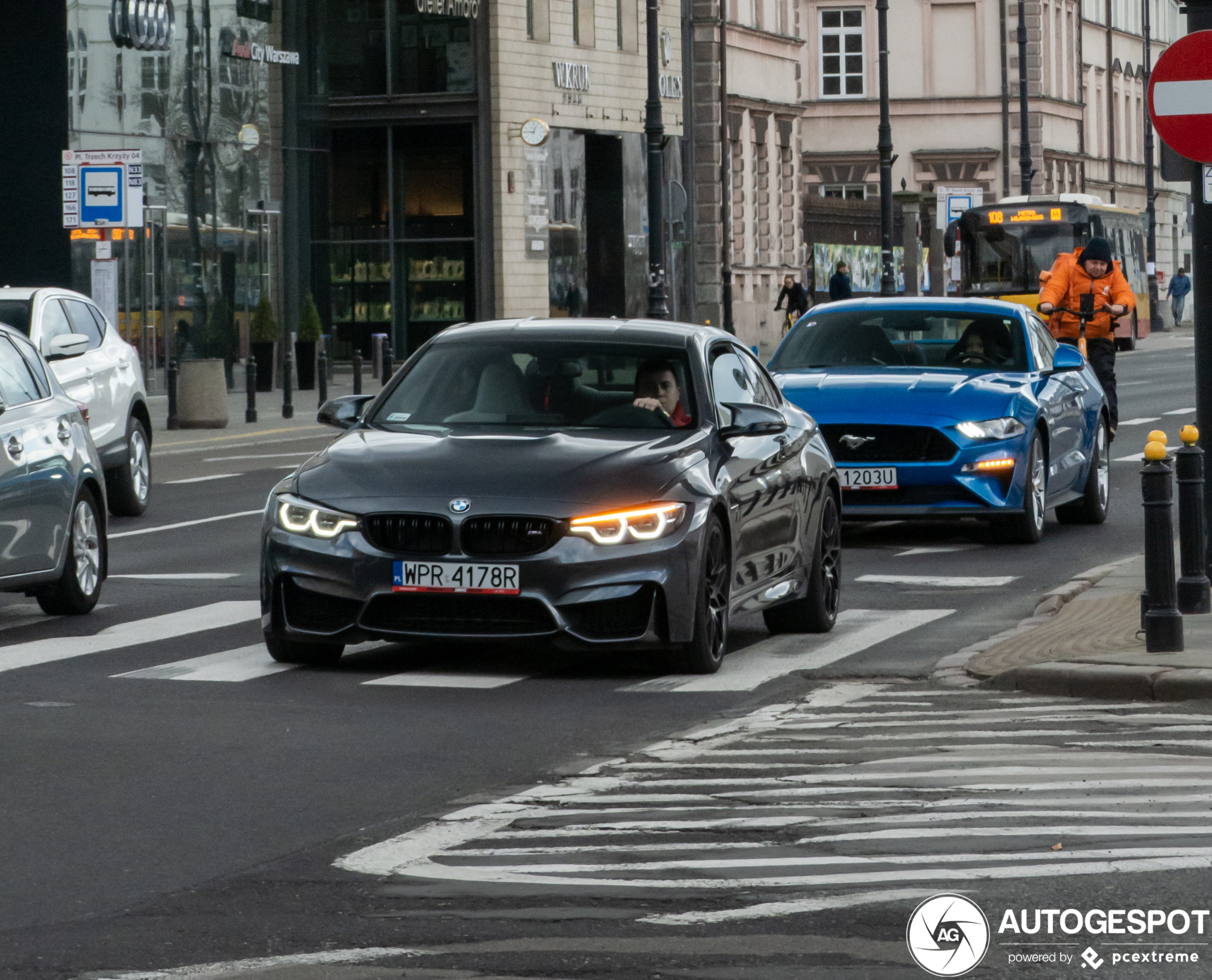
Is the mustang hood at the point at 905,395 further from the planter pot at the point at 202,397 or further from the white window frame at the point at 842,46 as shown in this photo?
the white window frame at the point at 842,46

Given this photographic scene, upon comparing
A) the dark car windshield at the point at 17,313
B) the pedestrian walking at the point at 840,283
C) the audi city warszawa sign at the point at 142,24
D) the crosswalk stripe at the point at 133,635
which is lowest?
the crosswalk stripe at the point at 133,635

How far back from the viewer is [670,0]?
5881 cm

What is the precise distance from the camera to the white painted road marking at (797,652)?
1011 cm

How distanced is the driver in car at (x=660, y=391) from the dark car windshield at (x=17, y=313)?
8.22 metres

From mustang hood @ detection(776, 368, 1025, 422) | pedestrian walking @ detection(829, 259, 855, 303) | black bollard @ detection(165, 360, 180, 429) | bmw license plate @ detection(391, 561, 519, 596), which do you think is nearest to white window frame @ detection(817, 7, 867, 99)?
pedestrian walking @ detection(829, 259, 855, 303)

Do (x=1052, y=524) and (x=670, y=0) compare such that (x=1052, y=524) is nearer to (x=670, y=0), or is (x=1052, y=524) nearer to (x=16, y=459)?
(x=16, y=459)

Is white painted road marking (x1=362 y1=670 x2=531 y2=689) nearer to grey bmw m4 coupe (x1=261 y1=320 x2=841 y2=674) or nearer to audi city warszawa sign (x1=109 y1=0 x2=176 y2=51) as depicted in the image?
grey bmw m4 coupe (x1=261 y1=320 x2=841 y2=674)

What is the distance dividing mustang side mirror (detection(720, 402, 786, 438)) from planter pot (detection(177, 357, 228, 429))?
19540 millimetres

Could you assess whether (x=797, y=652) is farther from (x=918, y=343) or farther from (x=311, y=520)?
(x=918, y=343)

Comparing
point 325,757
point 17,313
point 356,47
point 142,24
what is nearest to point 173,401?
point 142,24

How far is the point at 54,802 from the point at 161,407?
1123 inches

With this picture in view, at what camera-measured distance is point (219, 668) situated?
10523mm

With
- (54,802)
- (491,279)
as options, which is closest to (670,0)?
(491,279)

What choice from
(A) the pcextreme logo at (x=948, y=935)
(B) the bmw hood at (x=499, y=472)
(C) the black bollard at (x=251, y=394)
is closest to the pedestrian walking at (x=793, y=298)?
(C) the black bollard at (x=251, y=394)
